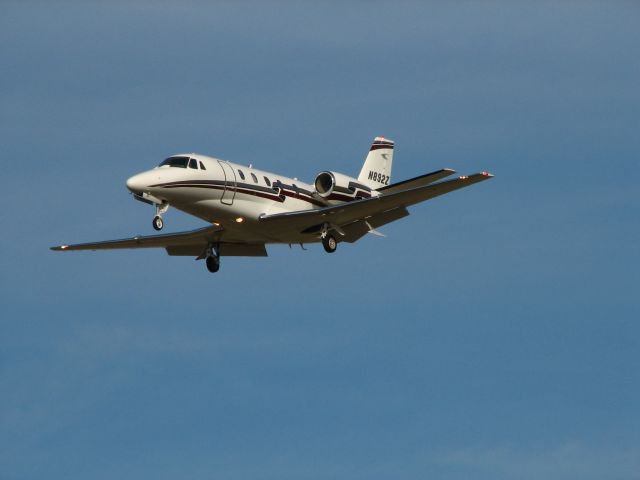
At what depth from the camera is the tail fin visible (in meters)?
45.7

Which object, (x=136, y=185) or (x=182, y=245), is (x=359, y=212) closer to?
→ (x=182, y=245)

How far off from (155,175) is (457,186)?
8.55 meters

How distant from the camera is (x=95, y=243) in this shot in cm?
4350

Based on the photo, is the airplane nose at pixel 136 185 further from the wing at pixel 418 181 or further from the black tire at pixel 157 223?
the wing at pixel 418 181

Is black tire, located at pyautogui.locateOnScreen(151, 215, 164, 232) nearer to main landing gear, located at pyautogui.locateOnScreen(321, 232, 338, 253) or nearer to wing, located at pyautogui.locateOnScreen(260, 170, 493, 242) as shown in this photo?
wing, located at pyautogui.locateOnScreen(260, 170, 493, 242)

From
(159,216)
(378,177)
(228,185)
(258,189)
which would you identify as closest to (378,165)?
(378,177)

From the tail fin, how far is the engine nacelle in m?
2.36

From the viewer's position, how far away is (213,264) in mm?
42906

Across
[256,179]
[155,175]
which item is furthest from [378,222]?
[155,175]

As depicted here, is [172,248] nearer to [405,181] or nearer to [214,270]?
[214,270]

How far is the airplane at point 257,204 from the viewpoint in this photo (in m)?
38.7

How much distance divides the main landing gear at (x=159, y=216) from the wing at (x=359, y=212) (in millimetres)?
3273

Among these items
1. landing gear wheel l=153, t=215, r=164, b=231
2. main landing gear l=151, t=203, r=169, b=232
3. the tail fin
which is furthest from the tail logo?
landing gear wheel l=153, t=215, r=164, b=231

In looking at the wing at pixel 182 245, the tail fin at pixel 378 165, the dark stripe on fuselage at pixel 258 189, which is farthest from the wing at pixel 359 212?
the tail fin at pixel 378 165
